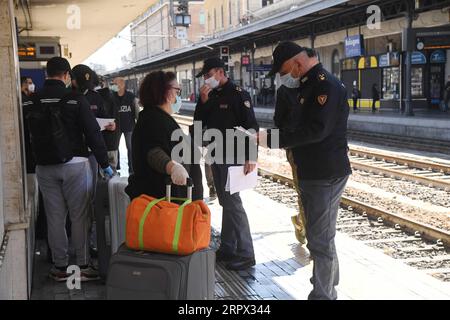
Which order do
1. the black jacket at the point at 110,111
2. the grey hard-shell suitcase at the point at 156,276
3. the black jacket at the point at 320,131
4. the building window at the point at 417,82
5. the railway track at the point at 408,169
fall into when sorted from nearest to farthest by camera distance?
the grey hard-shell suitcase at the point at 156,276
the black jacket at the point at 320,131
the black jacket at the point at 110,111
the railway track at the point at 408,169
the building window at the point at 417,82

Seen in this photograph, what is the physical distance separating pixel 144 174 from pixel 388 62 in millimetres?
28253

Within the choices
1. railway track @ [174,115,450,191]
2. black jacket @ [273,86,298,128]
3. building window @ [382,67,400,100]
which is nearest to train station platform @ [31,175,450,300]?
black jacket @ [273,86,298,128]

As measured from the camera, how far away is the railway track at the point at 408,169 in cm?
1109

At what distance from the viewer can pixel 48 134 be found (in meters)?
4.94

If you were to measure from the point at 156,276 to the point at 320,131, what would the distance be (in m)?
1.47

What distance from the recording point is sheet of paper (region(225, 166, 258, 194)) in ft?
16.6

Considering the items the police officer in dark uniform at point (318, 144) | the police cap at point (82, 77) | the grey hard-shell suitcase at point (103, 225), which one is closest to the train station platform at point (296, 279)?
the grey hard-shell suitcase at point (103, 225)

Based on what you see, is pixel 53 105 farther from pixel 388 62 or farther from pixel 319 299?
pixel 388 62

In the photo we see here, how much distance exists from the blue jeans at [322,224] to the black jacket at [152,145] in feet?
3.08

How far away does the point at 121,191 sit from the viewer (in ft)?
17.0

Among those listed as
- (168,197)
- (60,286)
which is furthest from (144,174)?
(60,286)

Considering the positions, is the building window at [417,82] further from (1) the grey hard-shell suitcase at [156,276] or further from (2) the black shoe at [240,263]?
(1) the grey hard-shell suitcase at [156,276]

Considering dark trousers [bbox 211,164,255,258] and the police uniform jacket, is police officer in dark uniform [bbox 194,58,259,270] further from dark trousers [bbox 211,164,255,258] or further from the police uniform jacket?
the police uniform jacket

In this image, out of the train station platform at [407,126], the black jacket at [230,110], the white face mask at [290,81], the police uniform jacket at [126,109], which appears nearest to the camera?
the white face mask at [290,81]
